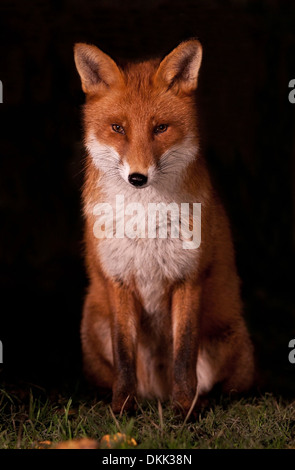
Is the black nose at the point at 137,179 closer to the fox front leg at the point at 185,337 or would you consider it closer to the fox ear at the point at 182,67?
the fox ear at the point at 182,67

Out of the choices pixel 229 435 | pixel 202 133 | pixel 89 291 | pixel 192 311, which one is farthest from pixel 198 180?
pixel 229 435

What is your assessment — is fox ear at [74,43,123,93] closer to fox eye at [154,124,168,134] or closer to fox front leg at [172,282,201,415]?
fox eye at [154,124,168,134]

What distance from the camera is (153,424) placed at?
312 centimetres

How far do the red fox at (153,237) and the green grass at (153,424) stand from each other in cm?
15

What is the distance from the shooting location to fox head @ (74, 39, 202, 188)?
10.7ft

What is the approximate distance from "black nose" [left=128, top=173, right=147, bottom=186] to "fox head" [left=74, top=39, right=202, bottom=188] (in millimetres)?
36

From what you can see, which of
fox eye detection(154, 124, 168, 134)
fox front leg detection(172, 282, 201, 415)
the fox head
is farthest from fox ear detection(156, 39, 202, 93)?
fox front leg detection(172, 282, 201, 415)

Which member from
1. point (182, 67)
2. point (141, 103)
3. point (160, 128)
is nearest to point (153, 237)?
point (160, 128)

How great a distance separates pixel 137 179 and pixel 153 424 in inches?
48.2

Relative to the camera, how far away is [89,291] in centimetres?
414

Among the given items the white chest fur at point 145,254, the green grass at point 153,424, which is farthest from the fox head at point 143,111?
the green grass at point 153,424

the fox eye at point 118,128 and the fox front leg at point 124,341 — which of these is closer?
the fox eye at point 118,128

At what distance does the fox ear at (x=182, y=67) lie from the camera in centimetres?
326
